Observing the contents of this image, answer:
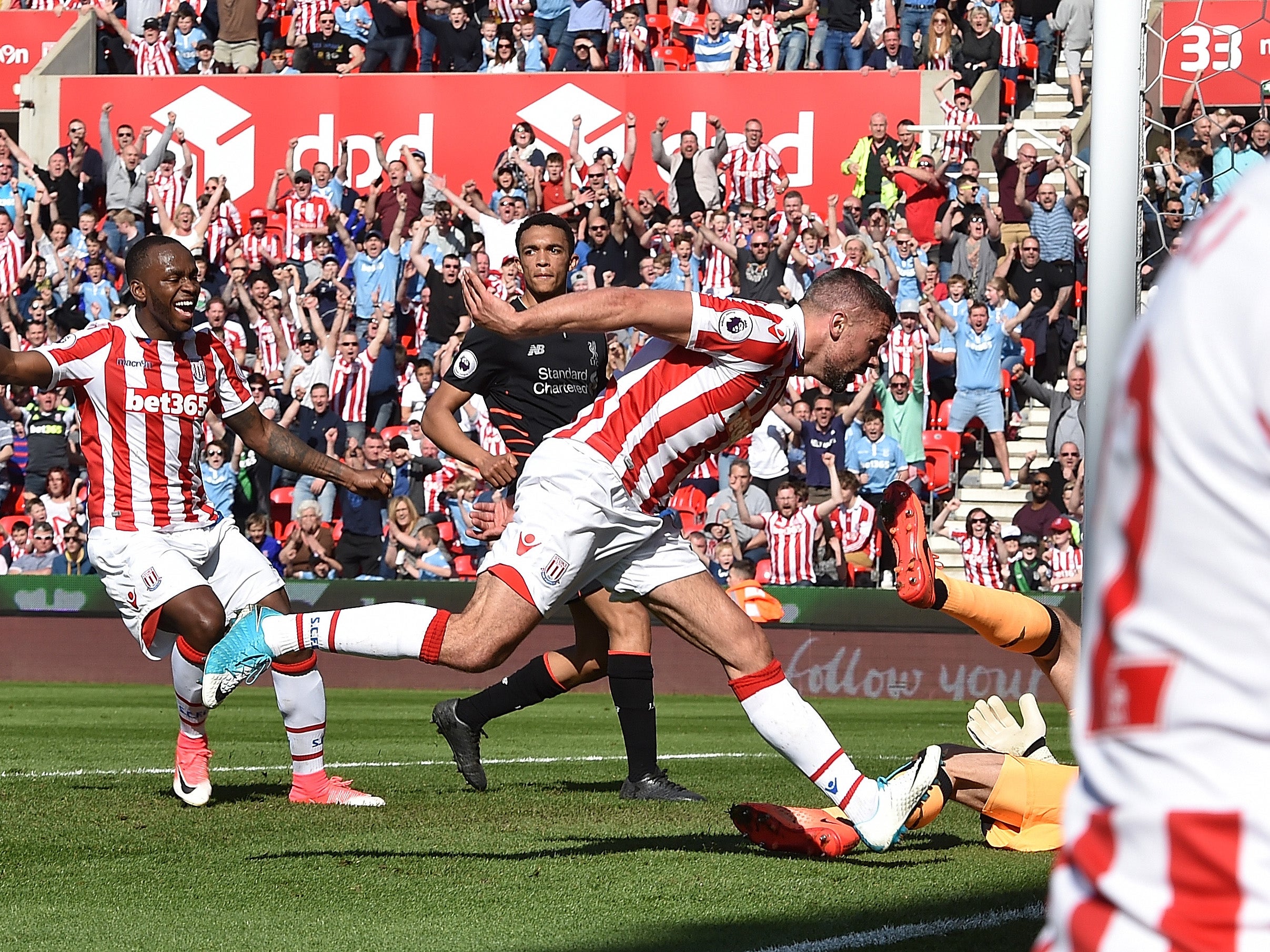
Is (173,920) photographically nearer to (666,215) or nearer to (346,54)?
(666,215)

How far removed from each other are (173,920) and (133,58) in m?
21.2

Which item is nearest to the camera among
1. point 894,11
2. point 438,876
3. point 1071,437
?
point 438,876

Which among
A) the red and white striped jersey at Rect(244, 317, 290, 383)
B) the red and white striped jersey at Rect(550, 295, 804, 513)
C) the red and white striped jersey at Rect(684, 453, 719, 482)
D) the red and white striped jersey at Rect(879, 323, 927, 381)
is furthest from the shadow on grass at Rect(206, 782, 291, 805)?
the red and white striped jersey at Rect(244, 317, 290, 383)

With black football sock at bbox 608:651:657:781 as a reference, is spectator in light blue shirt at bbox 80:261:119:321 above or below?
above

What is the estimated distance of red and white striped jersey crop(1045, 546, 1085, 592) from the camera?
605 inches

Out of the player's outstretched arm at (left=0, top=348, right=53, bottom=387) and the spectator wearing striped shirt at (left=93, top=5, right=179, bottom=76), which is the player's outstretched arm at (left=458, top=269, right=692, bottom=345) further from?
the spectator wearing striped shirt at (left=93, top=5, right=179, bottom=76)

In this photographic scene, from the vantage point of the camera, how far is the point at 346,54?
22547 millimetres

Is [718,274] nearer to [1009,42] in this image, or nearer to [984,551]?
[984,551]

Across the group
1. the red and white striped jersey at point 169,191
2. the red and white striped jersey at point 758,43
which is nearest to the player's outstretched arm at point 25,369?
the red and white striped jersey at point 169,191

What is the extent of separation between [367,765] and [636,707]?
6.47 ft

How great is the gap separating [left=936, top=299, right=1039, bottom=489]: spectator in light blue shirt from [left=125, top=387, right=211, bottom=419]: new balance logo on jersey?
10673mm

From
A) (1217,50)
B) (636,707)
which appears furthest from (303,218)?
(636,707)

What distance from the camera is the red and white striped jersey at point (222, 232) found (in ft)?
67.3

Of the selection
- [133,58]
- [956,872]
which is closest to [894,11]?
[133,58]
